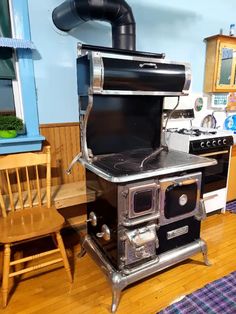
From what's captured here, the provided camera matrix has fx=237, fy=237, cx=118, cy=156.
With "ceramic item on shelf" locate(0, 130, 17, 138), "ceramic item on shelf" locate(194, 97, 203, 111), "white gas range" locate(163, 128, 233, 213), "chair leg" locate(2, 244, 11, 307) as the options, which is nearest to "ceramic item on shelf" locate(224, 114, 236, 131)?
"ceramic item on shelf" locate(194, 97, 203, 111)

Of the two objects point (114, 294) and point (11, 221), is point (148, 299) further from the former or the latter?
point (11, 221)

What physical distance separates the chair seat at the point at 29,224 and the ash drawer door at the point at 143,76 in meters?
0.91

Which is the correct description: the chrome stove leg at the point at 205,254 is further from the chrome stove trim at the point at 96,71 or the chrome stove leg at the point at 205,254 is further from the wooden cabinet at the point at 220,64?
the wooden cabinet at the point at 220,64

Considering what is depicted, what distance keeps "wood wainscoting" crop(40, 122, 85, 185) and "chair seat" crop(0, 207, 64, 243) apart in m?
0.44

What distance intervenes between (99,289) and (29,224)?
64 centimetres

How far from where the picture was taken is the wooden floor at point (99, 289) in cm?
144

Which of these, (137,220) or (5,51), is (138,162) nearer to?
(137,220)

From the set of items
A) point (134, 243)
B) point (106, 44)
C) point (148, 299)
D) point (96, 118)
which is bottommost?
point (148, 299)

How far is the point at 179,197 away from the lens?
5.08 ft

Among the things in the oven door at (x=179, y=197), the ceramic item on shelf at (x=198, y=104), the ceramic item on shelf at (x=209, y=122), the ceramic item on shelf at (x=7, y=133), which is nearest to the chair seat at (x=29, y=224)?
the ceramic item on shelf at (x=7, y=133)

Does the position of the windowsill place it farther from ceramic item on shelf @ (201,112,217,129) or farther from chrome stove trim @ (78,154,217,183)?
Answer: ceramic item on shelf @ (201,112,217,129)

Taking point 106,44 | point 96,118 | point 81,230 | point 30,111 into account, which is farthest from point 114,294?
point 106,44

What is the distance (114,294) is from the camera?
1396mm

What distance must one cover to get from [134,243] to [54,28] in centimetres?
167
